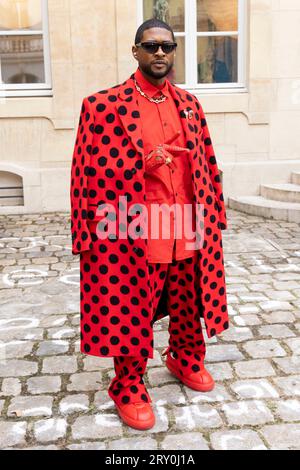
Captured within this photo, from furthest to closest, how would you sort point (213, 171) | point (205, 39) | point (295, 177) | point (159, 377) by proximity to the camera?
point (205, 39)
point (295, 177)
point (159, 377)
point (213, 171)

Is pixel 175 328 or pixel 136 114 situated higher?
pixel 136 114

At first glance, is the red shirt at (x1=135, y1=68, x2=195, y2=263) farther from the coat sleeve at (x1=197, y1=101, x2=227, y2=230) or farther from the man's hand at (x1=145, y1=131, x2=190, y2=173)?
the coat sleeve at (x1=197, y1=101, x2=227, y2=230)

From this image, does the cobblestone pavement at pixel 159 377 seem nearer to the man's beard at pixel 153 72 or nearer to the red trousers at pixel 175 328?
the red trousers at pixel 175 328

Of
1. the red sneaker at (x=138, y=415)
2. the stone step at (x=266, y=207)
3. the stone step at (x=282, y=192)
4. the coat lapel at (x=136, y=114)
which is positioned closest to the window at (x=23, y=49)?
the stone step at (x=266, y=207)

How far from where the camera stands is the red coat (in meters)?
2.71

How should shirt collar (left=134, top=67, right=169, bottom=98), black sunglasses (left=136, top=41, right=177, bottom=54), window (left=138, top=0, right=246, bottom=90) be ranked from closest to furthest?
black sunglasses (left=136, top=41, right=177, bottom=54)
shirt collar (left=134, top=67, right=169, bottom=98)
window (left=138, top=0, right=246, bottom=90)

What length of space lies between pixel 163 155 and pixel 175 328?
3.47 ft

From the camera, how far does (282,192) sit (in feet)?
26.9

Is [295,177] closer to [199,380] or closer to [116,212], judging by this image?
[199,380]

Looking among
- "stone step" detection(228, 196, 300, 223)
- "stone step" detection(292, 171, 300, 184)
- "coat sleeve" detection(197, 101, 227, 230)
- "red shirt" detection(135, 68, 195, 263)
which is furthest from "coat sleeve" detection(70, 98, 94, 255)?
"stone step" detection(292, 171, 300, 184)

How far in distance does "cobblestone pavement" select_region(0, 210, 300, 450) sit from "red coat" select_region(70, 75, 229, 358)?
0.43 metres

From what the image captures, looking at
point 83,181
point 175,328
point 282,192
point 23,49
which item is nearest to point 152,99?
point 83,181
